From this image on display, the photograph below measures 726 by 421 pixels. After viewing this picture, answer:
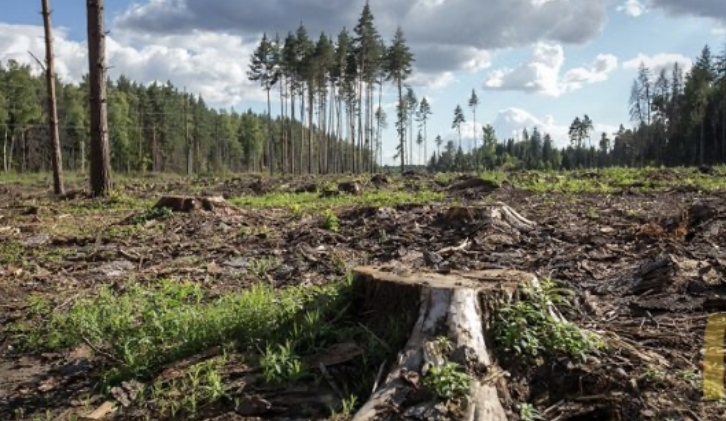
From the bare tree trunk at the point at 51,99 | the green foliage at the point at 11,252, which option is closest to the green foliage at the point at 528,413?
the green foliage at the point at 11,252

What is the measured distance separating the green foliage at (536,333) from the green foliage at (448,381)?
42cm

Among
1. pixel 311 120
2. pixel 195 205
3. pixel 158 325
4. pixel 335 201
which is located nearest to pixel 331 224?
pixel 195 205

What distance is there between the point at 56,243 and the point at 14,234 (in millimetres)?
1067

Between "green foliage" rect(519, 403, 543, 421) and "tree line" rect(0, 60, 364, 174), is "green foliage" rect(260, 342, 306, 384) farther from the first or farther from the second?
"tree line" rect(0, 60, 364, 174)

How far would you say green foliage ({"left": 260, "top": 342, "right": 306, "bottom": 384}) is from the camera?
3.54 metres

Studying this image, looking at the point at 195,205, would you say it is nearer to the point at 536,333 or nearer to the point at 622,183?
the point at 536,333

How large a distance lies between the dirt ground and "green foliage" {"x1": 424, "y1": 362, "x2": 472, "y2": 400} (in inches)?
12.6

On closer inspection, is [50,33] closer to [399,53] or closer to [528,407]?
[528,407]

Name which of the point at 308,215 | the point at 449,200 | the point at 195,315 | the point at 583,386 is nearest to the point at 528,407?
the point at 583,386

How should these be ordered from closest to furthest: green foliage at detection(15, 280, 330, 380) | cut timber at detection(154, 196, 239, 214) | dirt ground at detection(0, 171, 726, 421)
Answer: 1. dirt ground at detection(0, 171, 726, 421)
2. green foliage at detection(15, 280, 330, 380)
3. cut timber at detection(154, 196, 239, 214)

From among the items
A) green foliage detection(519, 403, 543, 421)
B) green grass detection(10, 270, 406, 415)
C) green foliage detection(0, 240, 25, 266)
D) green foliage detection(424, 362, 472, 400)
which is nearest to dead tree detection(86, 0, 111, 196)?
Answer: green foliage detection(0, 240, 25, 266)

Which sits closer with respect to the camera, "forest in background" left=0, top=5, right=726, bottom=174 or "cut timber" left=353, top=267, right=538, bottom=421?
"cut timber" left=353, top=267, right=538, bottom=421

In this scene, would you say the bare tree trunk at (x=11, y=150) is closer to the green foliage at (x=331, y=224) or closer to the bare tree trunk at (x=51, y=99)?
the bare tree trunk at (x=51, y=99)

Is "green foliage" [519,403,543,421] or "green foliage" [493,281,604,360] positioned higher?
"green foliage" [493,281,604,360]
